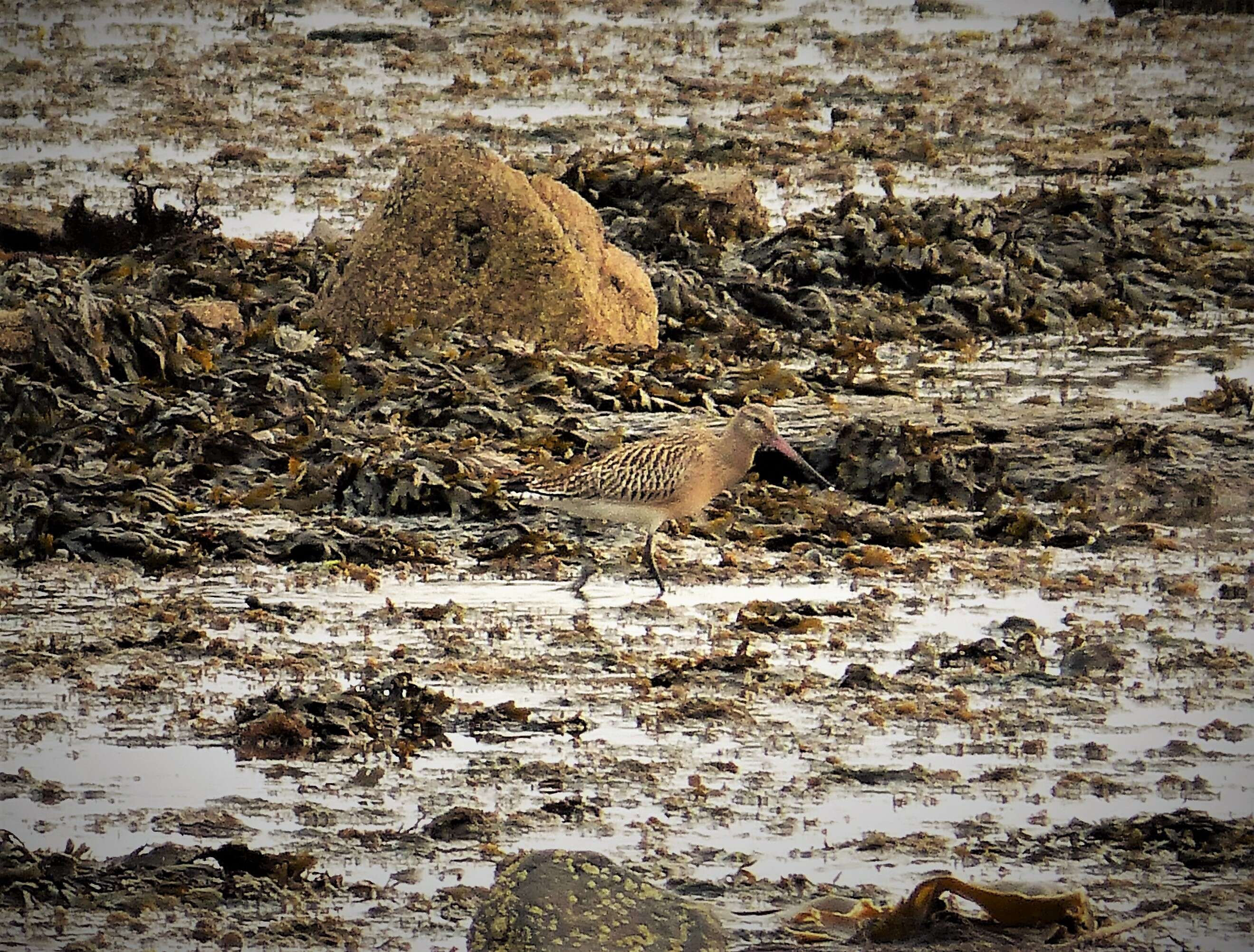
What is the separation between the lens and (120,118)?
888 centimetres

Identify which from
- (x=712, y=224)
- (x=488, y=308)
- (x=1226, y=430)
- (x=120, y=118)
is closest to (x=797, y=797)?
(x=1226, y=430)

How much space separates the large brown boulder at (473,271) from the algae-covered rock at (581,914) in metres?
3.45

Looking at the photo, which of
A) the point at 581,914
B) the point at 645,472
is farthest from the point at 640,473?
the point at 581,914

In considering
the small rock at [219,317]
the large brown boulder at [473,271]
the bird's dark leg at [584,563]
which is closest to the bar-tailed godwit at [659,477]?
the bird's dark leg at [584,563]

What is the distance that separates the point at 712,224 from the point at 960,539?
307cm

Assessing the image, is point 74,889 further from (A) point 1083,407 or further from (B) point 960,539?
(A) point 1083,407

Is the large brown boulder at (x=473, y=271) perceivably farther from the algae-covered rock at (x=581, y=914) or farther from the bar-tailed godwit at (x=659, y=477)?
the algae-covered rock at (x=581, y=914)

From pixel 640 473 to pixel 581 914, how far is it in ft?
5.48

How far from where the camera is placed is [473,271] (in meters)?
6.92

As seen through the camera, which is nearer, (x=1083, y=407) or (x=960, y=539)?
(x=960, y=539)

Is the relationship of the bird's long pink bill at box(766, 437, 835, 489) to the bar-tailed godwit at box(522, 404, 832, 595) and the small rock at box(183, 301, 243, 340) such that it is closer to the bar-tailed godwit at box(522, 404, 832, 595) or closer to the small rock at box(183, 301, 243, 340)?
the bar-tailed godwit at box(522, 404, 832, 595)

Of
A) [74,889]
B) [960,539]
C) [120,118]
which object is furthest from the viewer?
[120,118]

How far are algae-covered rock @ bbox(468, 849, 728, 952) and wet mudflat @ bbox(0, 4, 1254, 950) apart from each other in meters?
0.17

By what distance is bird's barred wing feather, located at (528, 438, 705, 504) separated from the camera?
4949 mm
